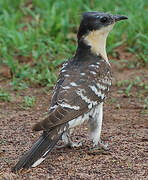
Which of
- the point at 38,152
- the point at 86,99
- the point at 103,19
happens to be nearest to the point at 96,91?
the point at 86,99

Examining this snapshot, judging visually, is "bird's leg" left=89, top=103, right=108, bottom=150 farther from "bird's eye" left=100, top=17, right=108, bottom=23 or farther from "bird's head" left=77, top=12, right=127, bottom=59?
"bird's eye" left=100, top=17, right=108, bottom=23

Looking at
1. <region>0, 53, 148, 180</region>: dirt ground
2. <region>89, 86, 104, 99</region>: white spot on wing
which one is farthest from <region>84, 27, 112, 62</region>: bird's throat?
<region>0, 53, 148, 180</region>: dirt ground

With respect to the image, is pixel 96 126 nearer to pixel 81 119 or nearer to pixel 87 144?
pixel 81 119

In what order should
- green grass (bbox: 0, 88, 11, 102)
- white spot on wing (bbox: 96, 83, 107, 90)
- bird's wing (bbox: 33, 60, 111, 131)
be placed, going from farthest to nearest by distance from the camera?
green grass (bbox: 0, 88, 11, 102)
white spot on wing (bbox: 96, 83, 107, 90)
bird's wing (bbox: 33, 60, 111, 131)

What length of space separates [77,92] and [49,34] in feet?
12.9

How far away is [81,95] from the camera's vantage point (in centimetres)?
571

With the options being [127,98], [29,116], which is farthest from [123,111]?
[29,116]

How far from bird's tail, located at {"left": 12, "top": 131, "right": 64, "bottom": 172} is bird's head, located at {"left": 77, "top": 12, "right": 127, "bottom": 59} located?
1.39 metres

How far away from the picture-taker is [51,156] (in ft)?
19.1

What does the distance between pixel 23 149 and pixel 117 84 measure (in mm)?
2685

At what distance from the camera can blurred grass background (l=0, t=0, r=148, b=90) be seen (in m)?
8.53

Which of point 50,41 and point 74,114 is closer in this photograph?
point 74,114

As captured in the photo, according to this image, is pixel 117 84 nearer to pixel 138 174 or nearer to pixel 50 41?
pixel 50 41

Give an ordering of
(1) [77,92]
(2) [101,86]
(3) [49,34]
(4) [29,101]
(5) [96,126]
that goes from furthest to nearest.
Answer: (3) [49,34] < (4) [29,101] < (2) [101,86] < (5) [96,126] < (1) [77,92]
